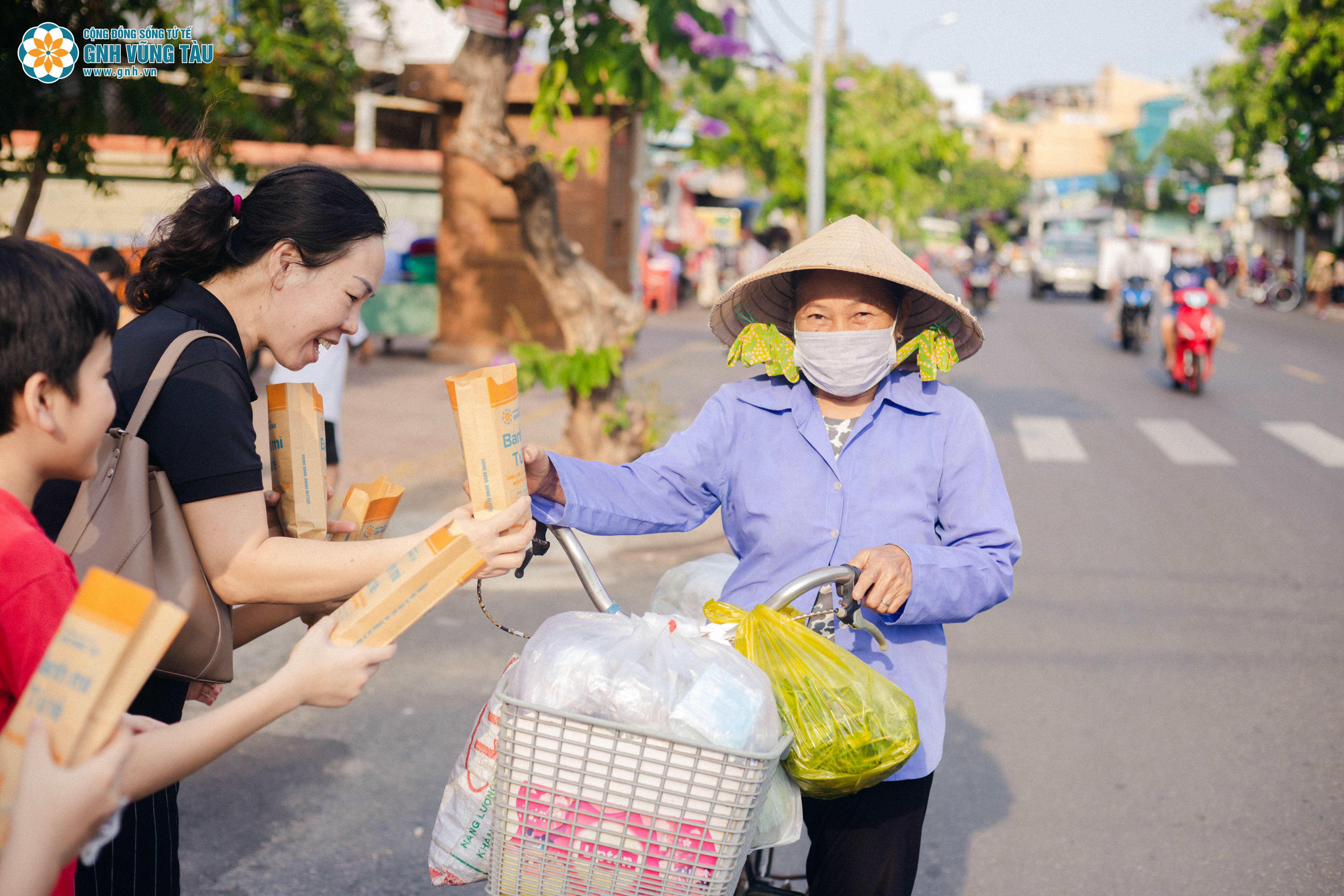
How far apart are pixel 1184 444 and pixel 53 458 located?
34.7ft

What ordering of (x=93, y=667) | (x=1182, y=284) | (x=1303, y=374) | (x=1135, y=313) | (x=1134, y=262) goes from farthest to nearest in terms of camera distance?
(x=1135, y=313) → (x=1134, y=262) → (x=1303, y=374) → (x=1182, y=284) → (x=93, y=667)

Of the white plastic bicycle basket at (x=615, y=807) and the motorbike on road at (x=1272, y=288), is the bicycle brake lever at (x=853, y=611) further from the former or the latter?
the motorbike on road at (x=1272, y=288)

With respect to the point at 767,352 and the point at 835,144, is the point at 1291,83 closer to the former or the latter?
the point at 835,144

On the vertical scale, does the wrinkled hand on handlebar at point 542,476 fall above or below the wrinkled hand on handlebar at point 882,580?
above

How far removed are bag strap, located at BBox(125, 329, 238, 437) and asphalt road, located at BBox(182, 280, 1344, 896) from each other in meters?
1.97

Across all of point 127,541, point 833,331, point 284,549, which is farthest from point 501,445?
point 833,331

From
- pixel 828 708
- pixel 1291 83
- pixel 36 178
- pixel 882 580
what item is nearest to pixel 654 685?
pixel 828 708

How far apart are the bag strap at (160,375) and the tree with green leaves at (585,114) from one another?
4.83 m

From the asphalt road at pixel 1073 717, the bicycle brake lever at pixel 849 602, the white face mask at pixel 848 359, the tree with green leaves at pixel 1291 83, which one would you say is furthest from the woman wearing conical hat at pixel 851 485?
the tree with green leaves at pixel 1291 83

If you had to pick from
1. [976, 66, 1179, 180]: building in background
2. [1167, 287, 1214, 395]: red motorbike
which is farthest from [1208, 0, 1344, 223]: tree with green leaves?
[976, 66, 1179, 180]: building in background

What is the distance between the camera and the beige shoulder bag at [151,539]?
172 centimetres

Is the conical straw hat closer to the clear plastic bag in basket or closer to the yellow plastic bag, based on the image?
the yellow plastic bag

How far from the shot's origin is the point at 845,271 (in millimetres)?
2395

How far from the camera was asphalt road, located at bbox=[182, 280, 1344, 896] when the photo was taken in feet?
11.6
